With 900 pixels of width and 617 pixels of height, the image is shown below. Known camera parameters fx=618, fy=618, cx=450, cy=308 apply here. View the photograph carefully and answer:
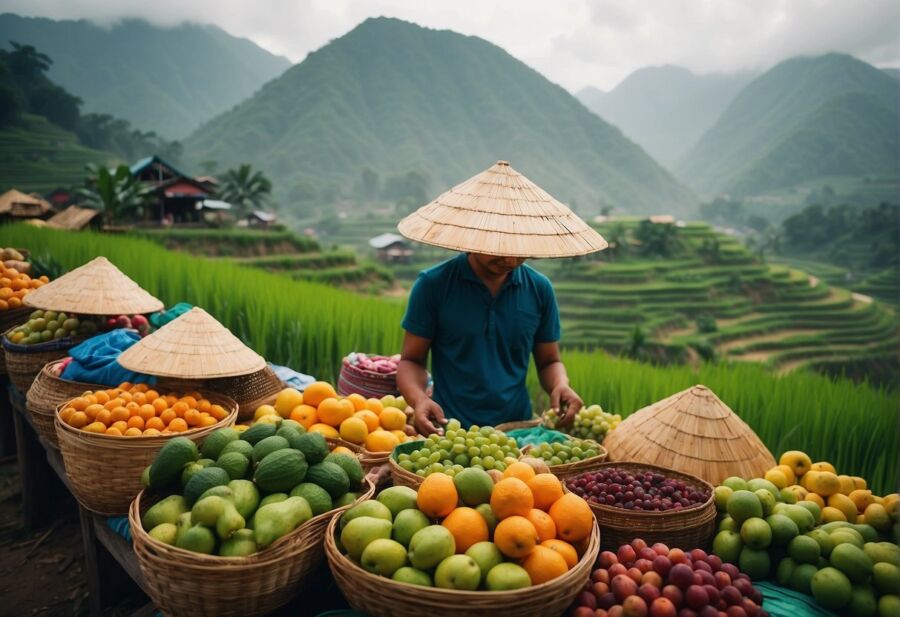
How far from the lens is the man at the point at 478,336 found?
2.70 metres

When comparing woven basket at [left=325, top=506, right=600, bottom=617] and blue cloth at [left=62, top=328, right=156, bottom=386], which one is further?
blue cloth at [left=62, top=328, right=156, bottom=386]

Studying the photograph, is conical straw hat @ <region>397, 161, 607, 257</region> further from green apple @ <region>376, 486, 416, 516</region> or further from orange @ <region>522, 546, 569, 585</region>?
orange @ <region>522, 546, 569, 585</region>

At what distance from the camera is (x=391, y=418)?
7.97 ft

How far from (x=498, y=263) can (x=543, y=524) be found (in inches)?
49.3

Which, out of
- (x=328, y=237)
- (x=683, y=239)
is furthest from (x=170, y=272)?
(x=328, y=237)

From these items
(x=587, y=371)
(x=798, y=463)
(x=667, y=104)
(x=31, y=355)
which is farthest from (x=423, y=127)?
(x=798, y=463)

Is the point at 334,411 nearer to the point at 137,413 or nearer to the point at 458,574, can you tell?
the point at 137,413

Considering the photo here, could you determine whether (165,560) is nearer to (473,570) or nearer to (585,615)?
(473,570)

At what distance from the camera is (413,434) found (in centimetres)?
253

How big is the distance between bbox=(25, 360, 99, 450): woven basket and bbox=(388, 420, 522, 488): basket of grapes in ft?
5.28

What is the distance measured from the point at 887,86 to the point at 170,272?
372 feet

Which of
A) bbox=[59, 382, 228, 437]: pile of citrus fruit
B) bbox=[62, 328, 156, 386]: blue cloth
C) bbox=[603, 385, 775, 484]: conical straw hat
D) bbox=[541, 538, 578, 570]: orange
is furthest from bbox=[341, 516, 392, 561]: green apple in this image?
bbox=[62, 328, 156, 386]: blue cloth

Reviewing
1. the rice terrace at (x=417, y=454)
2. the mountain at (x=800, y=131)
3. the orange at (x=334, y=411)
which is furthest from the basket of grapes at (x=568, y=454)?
the mountain at (x=800, y=131)

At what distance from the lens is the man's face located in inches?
96.7
